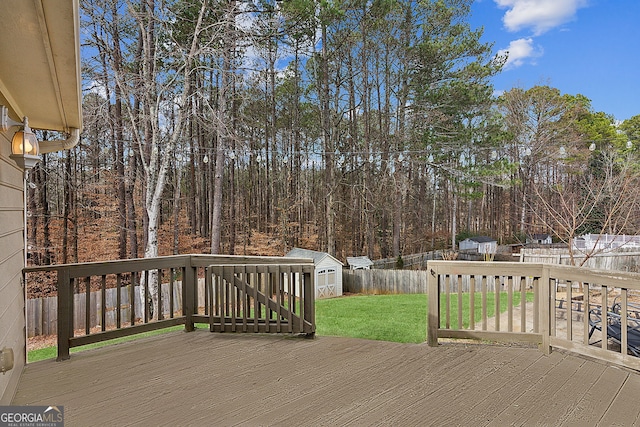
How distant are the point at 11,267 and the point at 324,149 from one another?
12.2 meters

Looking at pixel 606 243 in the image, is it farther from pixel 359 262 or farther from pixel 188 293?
pixel 188 293

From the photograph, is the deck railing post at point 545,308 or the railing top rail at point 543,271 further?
the deck railing post at point 545,308

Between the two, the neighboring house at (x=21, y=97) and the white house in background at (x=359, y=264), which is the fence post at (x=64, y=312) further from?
the white house in background at (x=359, y=264)

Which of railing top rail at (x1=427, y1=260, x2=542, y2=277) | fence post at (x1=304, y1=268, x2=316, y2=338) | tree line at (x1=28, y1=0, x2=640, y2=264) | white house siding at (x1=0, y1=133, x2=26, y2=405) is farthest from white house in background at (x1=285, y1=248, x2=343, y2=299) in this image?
white house siding at (x1=0, y1=133, x2=26, y2=405)

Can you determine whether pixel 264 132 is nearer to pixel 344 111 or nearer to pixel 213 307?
pixel 344 111

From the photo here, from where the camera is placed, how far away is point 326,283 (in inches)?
420

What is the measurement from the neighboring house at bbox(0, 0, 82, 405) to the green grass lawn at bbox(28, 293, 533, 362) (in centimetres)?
218

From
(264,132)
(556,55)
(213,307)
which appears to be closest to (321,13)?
(264,132)

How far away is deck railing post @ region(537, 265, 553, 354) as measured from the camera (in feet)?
10.3

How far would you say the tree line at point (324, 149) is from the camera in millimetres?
10680

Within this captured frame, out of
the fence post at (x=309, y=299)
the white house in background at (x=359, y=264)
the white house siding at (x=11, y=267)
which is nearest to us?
the white house siding at (x=11, y=267)

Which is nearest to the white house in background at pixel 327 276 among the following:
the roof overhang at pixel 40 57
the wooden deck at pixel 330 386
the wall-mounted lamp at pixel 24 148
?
the wooden deck at pixel 330 386

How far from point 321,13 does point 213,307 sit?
1116 cm

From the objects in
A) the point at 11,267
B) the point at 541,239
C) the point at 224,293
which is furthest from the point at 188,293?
the point at 541,239
